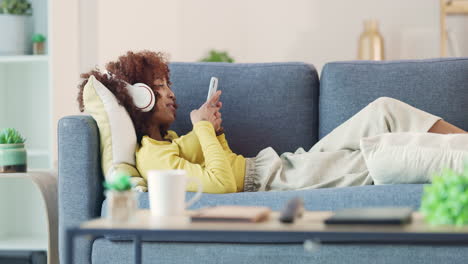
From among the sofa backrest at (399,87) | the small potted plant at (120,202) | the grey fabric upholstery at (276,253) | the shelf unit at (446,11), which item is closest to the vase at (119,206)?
the small potted plant at (120,202)

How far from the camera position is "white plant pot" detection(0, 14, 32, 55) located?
3355 mm

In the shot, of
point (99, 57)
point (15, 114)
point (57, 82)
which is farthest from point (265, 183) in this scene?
point (99, 57)

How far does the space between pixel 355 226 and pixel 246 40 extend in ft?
10.5

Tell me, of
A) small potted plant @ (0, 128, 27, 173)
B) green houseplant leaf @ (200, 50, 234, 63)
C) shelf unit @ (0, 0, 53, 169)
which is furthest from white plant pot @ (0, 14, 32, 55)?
green houseplant leaf @ (200, 50, 234, 63)

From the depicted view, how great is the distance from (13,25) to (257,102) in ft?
4.80

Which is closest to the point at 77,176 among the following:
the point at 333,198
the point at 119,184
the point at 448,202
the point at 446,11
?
the point at 333,198

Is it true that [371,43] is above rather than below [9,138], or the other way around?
above

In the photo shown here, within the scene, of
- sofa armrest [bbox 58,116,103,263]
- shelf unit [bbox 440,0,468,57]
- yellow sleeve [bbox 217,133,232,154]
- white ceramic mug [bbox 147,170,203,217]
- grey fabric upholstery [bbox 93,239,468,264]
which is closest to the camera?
white ceramic mug [bbox 147,170,203,217]

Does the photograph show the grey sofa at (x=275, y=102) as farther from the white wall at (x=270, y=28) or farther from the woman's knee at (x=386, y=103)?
the white wall at (x=270, y=28)

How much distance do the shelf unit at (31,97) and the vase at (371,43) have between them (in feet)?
5.74

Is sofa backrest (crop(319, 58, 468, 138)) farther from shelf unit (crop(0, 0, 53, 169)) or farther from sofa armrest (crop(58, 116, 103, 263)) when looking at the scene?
shelf unit (crop(0, 0, 53, 169))

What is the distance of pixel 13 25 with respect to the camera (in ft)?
11.1

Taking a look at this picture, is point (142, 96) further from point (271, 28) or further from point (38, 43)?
point (271, 28)

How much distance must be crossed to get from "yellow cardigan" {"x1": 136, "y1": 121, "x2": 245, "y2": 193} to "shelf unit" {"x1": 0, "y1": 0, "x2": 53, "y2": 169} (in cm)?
143
